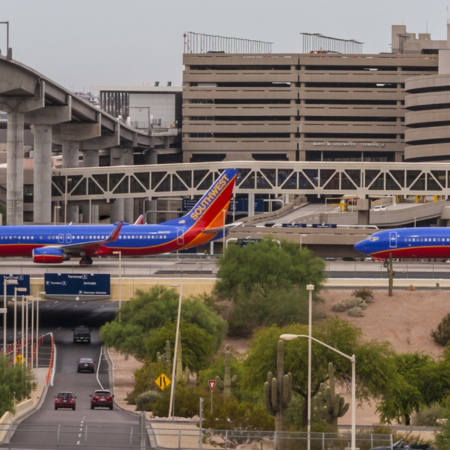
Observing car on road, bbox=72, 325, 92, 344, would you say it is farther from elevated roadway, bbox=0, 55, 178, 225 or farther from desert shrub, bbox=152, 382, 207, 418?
elevated roadway, bbox=0, 55, 178, 225

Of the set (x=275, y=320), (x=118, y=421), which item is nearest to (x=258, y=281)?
(x=275, y=320)

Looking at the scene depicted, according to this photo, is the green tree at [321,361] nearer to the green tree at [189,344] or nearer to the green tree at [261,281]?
the green tree at [189,344]

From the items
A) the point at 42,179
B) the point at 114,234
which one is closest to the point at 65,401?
the point at 114,234

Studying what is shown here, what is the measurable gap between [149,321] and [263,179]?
66517 millimetres

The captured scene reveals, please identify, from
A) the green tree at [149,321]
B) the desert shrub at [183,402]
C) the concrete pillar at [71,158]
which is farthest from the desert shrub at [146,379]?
the concrete pillar at [71,158]

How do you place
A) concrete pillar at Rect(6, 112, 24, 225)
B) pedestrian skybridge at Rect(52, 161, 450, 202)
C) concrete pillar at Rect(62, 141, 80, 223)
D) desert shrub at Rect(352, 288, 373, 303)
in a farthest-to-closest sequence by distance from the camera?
concrete pillar at Rect(62, 141, 80, 223)
pedestrian skybridge at Rect(52, 161, 450, 202)
concrete pillar at Rect(6, 112, 24, 225)
desert shrub at Rect(352, 288, 373, 303)

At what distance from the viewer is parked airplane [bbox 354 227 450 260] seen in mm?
101812

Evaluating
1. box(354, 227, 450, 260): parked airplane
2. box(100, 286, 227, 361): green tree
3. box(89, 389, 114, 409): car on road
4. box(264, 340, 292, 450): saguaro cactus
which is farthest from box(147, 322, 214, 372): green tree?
box(354, 227, 450, 260): parked airplane

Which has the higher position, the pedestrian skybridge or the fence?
the pedestrian skybridge

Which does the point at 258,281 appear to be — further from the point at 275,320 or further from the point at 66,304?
the point at 66,304

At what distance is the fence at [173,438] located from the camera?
42.3m

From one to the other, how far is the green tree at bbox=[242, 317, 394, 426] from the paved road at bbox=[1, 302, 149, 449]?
7077 millimetres

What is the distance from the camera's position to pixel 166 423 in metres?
48.8

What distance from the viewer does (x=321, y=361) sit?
56375 mm
